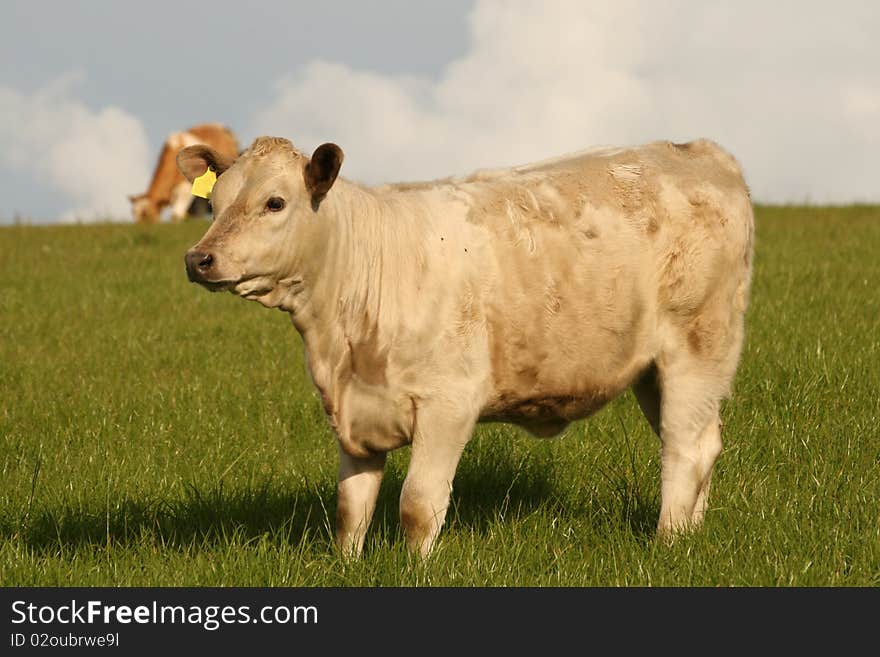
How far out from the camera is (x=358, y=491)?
583 cm

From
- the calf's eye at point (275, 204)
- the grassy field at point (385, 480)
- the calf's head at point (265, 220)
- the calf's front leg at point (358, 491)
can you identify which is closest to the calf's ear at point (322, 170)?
the calf's head at point (265, 220)

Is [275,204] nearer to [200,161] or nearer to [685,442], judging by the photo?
[200,161]

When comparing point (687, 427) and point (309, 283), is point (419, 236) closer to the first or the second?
point (309, 283)

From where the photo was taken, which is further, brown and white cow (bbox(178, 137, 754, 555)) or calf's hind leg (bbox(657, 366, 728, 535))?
calf's hind leg (bbox(657, 366, 728, 535))

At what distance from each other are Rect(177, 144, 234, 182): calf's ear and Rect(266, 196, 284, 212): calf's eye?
1.73ft

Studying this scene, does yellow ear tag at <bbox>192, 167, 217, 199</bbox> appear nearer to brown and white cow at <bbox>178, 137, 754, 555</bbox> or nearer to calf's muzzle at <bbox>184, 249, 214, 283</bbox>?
brown and white cow at <bbox>178, 137, 754, 555</bbox>

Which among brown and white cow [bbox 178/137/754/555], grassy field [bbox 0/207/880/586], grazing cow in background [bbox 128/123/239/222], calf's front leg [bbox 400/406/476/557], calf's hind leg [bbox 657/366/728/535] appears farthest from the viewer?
grazing cow in background [bbox 128/123/239/222]

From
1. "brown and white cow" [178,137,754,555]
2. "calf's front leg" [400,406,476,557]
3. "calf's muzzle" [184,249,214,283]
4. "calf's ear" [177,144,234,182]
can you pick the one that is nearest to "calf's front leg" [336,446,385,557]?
"brown and white cow" [178,137,754,555]

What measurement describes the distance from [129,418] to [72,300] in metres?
6.41

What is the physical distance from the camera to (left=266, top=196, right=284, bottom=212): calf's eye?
5109 mm

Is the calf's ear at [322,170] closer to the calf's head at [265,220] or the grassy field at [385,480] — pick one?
the calf's head at [265,220]

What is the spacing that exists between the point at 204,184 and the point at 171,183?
25011mm
